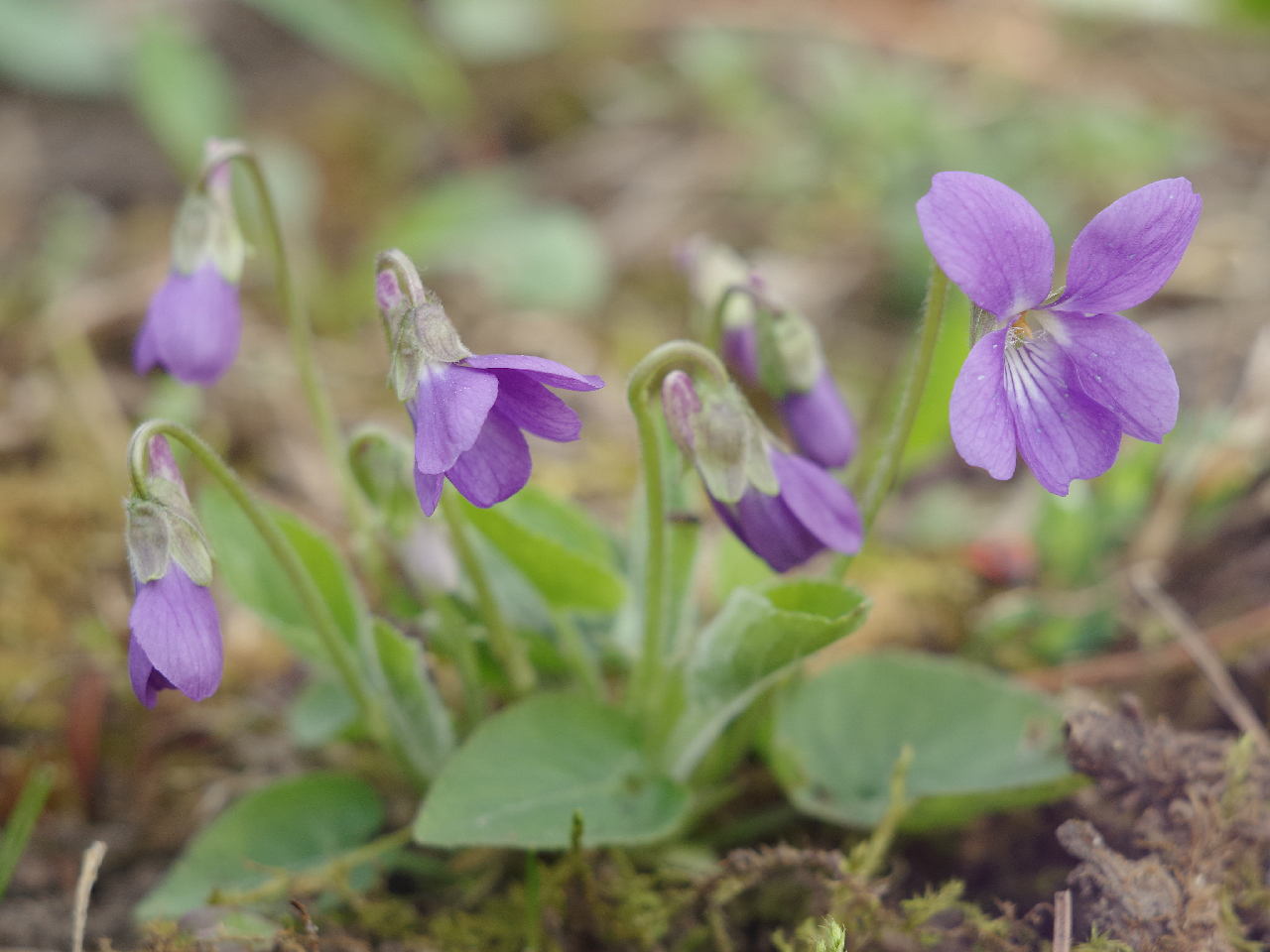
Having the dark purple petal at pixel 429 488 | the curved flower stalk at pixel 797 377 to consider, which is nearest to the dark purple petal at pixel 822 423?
the curved flower stalk at pixel 797 377

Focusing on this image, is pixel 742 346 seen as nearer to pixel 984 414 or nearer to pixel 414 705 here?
pixel 984 414

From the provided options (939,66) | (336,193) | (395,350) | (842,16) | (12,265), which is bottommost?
(395,350)

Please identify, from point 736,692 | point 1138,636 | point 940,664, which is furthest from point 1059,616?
point 736,692

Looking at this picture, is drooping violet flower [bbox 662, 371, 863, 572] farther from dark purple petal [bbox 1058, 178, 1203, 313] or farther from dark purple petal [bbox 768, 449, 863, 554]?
dark purple petal [bbox 1058, 178, 1203, 313]

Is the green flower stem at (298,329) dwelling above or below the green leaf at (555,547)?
above

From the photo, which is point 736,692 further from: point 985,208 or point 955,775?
point 985,208

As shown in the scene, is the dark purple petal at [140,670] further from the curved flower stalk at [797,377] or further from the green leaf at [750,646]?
the curved flower stalk at [797,377]
